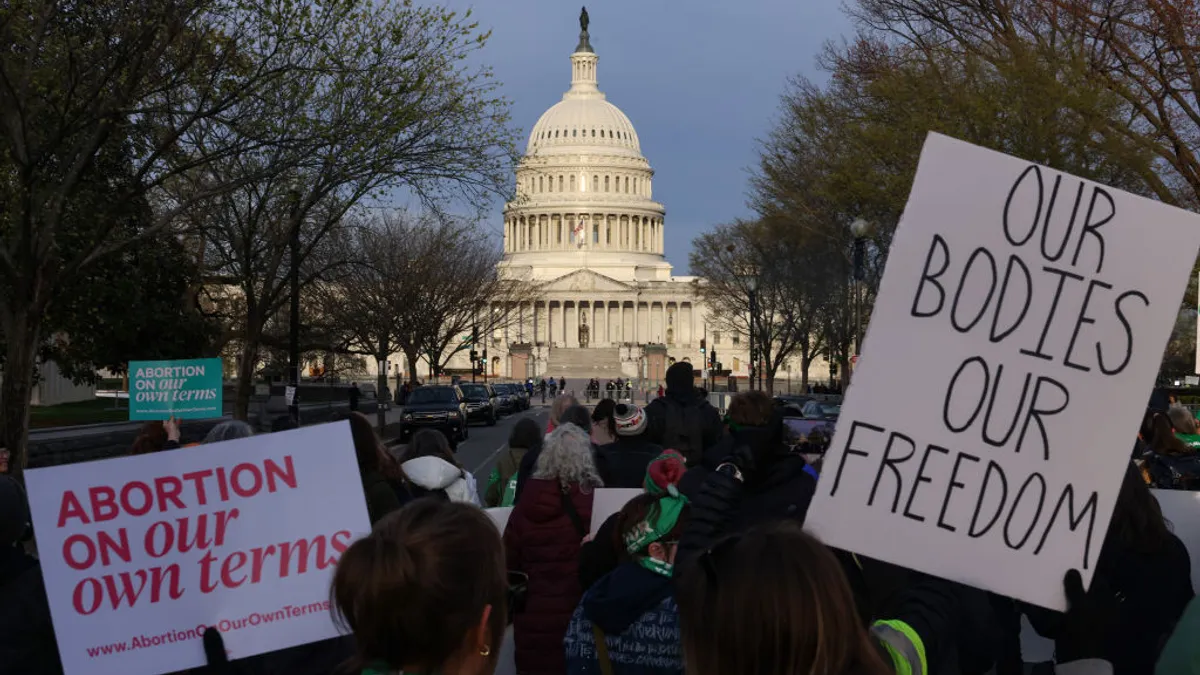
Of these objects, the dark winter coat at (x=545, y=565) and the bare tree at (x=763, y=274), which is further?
the bare tree at (x=763, y=274)

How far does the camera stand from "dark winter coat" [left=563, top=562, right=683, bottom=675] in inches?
199

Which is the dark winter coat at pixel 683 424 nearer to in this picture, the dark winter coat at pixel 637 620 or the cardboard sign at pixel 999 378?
the dark winter coat at pixel 637 620

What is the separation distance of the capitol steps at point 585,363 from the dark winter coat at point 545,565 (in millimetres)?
125011

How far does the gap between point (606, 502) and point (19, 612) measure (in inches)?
118

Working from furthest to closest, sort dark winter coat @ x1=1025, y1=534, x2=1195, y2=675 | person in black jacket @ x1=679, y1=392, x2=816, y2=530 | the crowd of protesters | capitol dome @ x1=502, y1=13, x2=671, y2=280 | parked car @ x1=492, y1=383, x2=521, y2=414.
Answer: capitol dome @ x1=502, y1=13, x2=671, y2=280 → parked car @ x1=492, y1=383, x2=521, y2=414 → dark winter coat @ x1=1025, y1=534, x2=1195, y2=675 → person in black jacket @ x1=679, y1=392, x2=816, y2=530 → the crowd of protesters

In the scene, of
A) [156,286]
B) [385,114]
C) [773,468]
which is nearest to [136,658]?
[773,468]

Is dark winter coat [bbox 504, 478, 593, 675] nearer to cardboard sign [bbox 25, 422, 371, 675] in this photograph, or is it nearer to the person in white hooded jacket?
the person in white hooded jacket

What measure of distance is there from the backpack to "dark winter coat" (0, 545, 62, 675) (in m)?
6.80

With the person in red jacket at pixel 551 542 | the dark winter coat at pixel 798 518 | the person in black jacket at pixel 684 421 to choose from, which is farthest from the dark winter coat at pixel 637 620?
the person in black jacket at pixel 684 421

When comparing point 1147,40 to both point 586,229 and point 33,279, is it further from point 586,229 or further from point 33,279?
point 586,229

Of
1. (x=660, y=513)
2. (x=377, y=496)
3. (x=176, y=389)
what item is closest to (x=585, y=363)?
(x=176, y=389)

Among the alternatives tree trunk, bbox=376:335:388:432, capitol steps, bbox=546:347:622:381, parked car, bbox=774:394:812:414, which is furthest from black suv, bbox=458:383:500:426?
capitol steps, bbox=546:347:622:381

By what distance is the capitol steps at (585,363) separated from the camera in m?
136

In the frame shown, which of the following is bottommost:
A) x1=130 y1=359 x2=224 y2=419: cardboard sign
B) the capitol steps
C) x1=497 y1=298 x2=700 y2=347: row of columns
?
x1=130 y1=359 x2=224 y2=419: cardboard sign
